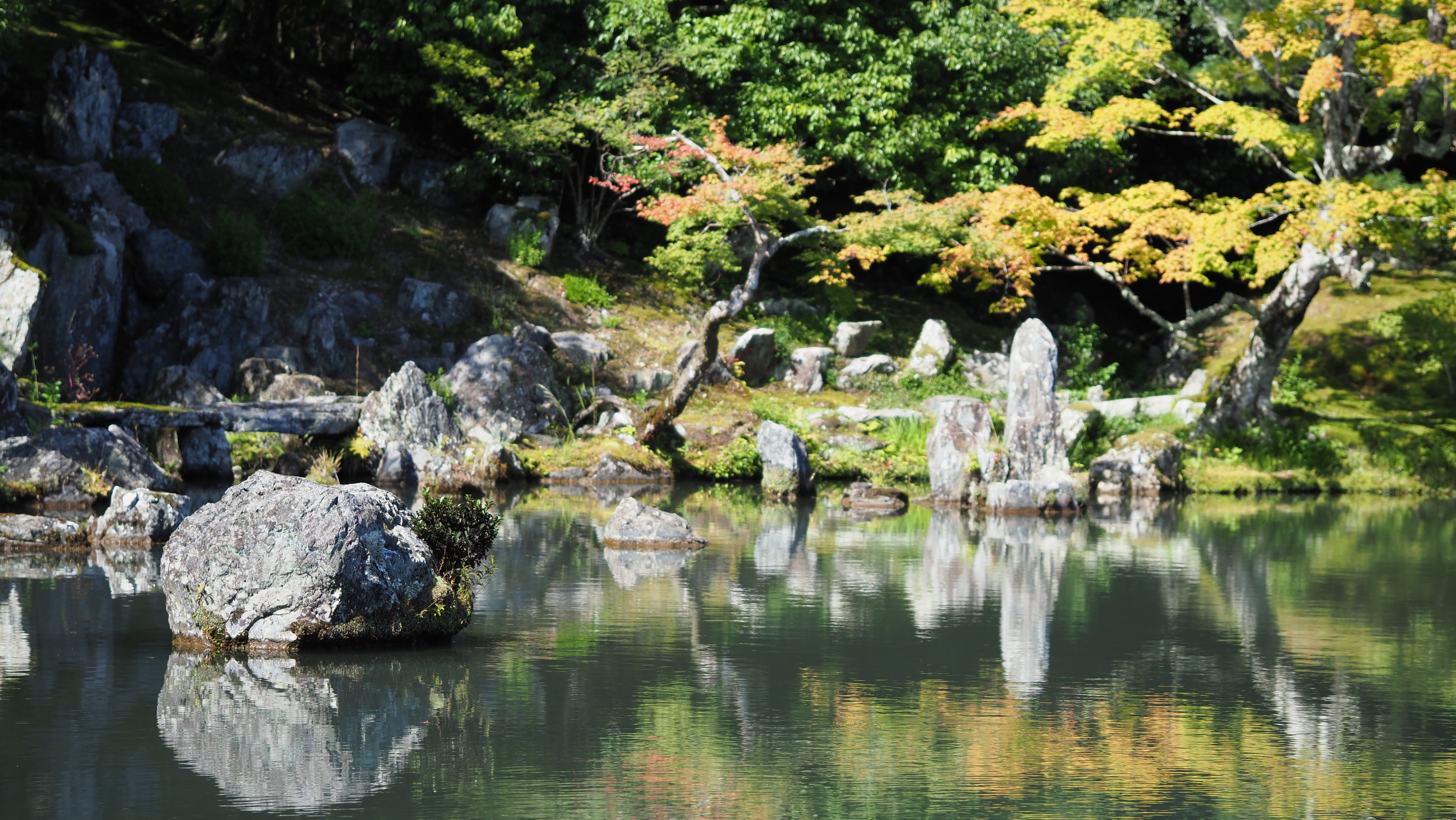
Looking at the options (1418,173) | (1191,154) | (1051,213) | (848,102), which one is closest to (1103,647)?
(1051,213)

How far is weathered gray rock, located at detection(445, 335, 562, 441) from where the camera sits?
19.7m

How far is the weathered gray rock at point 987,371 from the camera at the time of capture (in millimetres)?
24047

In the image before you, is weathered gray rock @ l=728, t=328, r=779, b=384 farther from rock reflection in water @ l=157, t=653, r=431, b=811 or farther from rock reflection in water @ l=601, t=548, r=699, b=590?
rock reflection in water @ l=157, t=653, r=431, b=811

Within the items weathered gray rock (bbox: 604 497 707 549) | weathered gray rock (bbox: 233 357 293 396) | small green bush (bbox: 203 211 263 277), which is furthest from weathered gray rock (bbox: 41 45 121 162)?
weathered gray rock (bbox: 604 497 707 549)

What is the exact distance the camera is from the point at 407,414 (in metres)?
18.6

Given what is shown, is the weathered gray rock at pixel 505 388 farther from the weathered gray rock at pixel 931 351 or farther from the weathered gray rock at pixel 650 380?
the weathered gray rock at pixel 931 351

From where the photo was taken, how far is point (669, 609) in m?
9.75

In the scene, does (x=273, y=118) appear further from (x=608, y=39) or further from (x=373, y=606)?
(x=373, y=606)

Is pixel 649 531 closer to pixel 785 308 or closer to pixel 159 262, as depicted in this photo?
pixel 159 262

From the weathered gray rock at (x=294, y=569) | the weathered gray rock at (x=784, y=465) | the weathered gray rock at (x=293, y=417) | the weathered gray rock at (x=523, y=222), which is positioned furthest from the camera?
the weathered gray rock at (x=523, y=222)

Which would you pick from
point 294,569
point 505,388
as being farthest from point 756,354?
point 294,569

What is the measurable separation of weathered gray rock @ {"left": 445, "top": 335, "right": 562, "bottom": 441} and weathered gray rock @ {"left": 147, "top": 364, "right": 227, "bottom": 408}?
3.29m

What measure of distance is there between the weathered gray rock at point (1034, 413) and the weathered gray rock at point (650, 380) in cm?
622

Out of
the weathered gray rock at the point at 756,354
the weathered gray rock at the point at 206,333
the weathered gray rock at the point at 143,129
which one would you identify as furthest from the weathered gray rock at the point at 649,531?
the weathered gray rock at the point at 143,129
